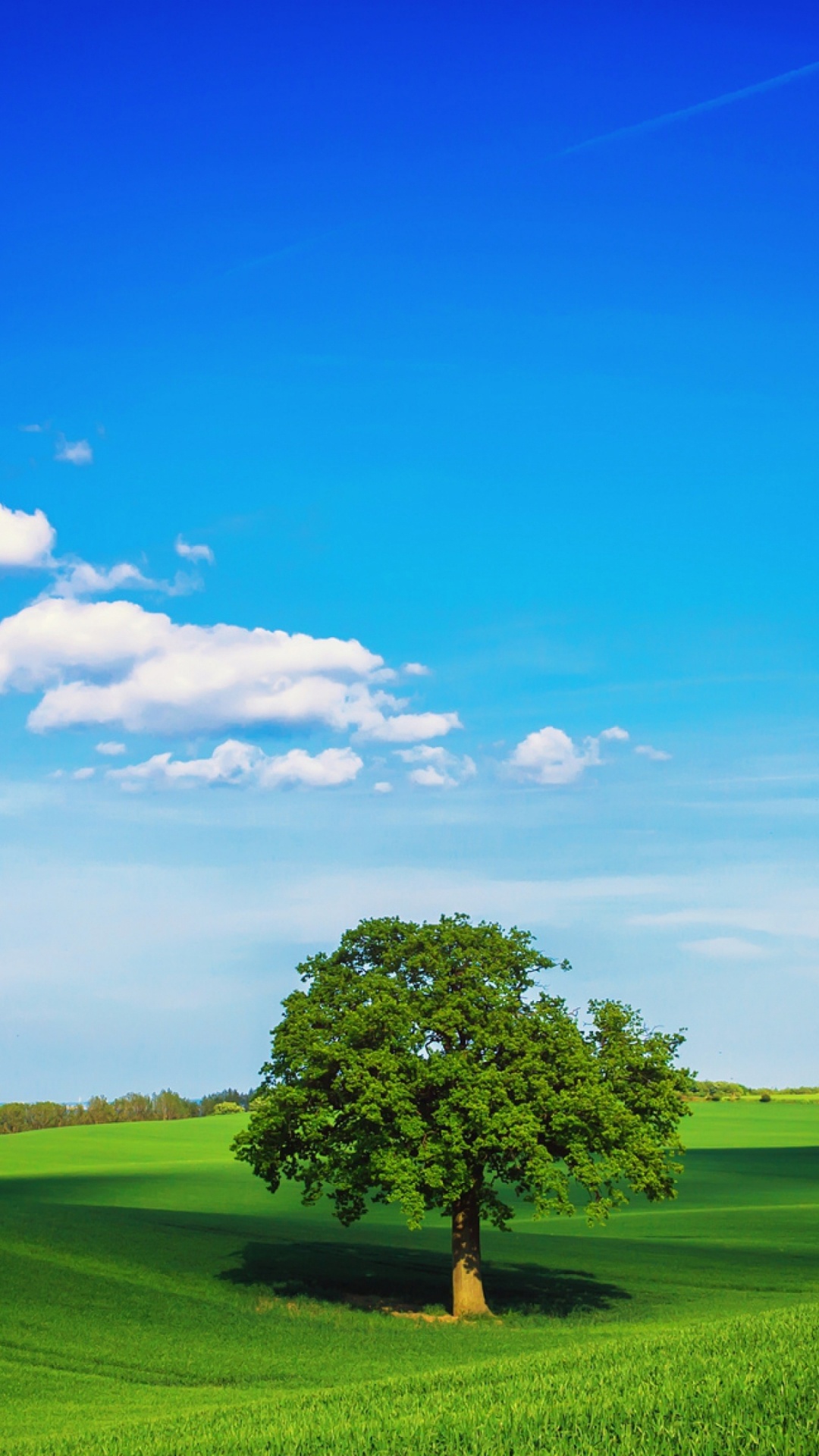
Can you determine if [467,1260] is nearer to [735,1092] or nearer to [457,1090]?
[457,1090]

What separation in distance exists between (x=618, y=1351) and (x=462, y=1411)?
6.27 metres

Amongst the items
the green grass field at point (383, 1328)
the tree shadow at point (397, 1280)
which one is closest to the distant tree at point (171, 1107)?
the green grass field at point (383, 1328)

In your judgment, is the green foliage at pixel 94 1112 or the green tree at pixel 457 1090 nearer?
the green tree at pixel 457 1090

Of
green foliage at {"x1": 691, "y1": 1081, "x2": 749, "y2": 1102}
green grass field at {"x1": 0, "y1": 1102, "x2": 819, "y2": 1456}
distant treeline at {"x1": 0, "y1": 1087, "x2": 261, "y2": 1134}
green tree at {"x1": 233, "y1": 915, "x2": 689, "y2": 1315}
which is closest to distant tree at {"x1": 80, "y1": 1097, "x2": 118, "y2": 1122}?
distant treeline at {"x1": 0, "y1": 1087, "x2": 261, "y2": 1134}

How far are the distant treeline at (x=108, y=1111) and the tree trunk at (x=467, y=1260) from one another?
99.1 metres

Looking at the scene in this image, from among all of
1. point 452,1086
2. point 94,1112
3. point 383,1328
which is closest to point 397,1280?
point 383,1328

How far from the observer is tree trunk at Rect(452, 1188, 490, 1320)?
37812mm

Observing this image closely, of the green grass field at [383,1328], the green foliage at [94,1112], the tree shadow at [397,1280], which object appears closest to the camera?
the green grass field at [383,1328]

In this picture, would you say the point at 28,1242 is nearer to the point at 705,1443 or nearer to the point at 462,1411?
the point at 462,1411

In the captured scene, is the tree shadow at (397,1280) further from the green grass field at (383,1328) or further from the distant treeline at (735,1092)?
the distant treeline at (735,1092)

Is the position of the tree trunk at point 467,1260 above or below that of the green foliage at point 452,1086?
below

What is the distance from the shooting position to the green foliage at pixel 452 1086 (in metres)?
35.7

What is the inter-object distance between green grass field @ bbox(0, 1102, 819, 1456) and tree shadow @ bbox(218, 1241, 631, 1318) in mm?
166

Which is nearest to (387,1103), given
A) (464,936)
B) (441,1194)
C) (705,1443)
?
(441,1194)
